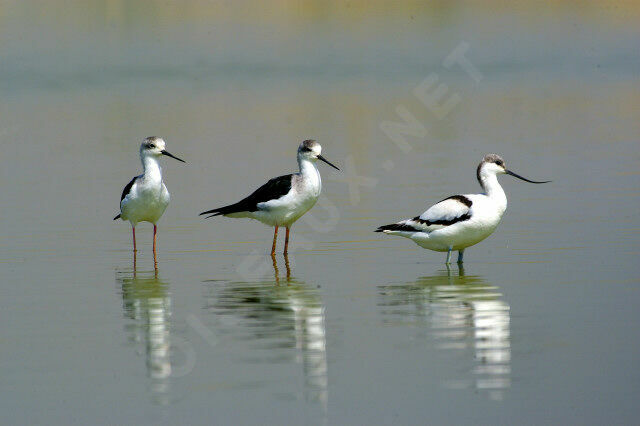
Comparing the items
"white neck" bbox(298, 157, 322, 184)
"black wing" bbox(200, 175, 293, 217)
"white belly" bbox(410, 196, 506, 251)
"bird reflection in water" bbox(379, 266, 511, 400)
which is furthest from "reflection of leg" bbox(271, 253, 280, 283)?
"white belly" bbox(410, 196, 506, 251)

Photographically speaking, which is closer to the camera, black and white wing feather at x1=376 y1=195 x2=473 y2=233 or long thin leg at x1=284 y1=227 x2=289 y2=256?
black and white wing feather at x1=376 y1=195 x2=473 y2=233

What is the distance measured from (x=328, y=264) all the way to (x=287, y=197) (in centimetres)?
115

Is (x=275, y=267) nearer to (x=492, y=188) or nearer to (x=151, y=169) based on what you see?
(x=151, y=169)

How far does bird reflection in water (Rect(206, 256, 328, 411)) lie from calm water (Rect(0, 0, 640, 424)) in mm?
32

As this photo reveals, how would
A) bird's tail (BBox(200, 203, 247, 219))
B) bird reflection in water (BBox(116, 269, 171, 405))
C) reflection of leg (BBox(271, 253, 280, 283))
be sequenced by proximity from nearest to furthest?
bird reflection in water (BBox(116, 269, 171, 405)) < reflection of leg (BBox(271, 253, 280, 283)) < bird's tail (BBox(200, 203, 247, 219))

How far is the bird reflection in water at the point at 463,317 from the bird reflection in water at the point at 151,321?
68.3 inches

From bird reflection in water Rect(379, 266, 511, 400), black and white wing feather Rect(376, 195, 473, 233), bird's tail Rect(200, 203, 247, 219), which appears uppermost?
bird's tail Rect(200, 203, 247, 219)

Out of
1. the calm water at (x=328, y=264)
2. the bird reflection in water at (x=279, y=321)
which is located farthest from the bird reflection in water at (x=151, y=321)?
the bird reflection in water at (x=279, y=321)

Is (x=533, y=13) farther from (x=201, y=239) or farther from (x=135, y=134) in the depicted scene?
(x=201, y=239)

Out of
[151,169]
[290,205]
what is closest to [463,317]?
[290,205]

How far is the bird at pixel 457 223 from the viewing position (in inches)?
450

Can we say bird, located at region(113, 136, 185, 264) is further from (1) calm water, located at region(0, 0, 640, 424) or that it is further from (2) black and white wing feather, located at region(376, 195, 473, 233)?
(2) black and white wing feather, located at region(376, 195, 473, 233)

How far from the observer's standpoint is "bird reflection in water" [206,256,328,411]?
319 inches

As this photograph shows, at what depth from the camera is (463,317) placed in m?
9.26
